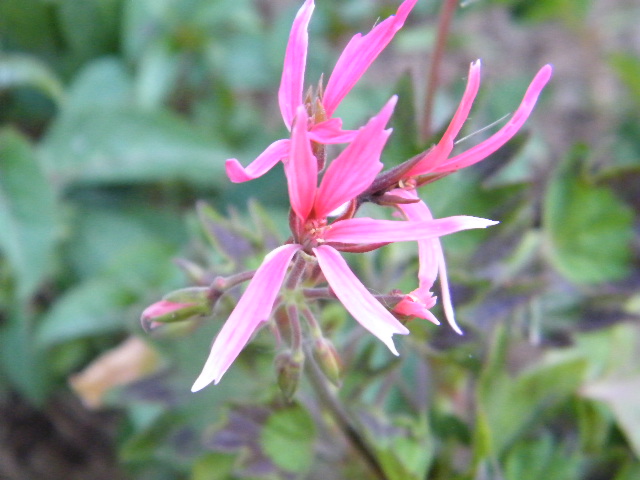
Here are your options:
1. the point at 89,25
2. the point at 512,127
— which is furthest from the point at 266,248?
the point at 89,25

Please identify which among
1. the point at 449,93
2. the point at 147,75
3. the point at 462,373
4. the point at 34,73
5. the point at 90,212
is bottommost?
the point at 462,373

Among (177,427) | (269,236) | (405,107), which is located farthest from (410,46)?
(177,427)

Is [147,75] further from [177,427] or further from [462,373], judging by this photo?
[462,373]

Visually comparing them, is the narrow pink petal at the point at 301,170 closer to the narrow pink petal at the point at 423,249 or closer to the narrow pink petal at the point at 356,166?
the narrow pink petal at the point at 356,166

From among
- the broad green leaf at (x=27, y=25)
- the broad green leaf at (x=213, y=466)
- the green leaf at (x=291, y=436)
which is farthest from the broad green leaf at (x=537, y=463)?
the broad green leaf at (x=27, y=25)

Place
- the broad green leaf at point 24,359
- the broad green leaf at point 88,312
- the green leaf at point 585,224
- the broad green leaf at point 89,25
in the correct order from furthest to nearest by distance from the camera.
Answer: the broad green leaf at point 89,25, the broad green leaf at point 24,359, the broad green leaf at point 88,312, the green leaf at point 585,224

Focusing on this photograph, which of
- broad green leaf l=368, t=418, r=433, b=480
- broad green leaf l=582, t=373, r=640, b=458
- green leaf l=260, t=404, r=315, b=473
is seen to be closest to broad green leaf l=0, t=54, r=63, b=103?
green leaf l=260, t=404, r=315, b=473

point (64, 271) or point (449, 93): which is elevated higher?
point (64, 271)
